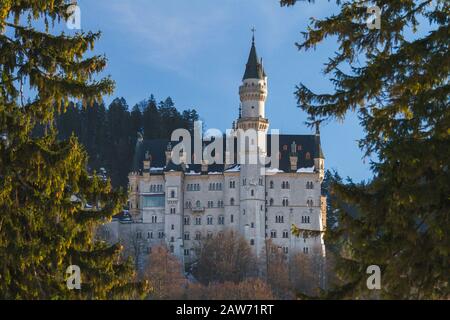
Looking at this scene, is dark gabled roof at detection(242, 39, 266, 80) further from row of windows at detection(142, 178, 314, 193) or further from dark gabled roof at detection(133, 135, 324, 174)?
row of windows at detection(142, 178, 314, 193)

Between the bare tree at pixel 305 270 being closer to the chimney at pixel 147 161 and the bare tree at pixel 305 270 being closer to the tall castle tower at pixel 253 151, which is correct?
the tall castle tower at pixel 253 151

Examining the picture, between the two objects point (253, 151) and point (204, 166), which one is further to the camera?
point (204, 166)

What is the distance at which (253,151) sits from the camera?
4555 inches

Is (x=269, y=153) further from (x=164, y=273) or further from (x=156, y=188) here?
(x=164, y=273)

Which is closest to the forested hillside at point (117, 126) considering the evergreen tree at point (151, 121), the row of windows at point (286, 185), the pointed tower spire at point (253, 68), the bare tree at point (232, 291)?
the evergreen tree at point (151, 121)

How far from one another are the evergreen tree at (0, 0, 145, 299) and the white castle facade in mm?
92988

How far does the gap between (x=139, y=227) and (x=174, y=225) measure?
424 centimetres

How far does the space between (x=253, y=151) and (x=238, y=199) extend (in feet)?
20.8

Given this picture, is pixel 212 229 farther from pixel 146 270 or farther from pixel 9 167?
pixel 9 167

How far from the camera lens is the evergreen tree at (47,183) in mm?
15125

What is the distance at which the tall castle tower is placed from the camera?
111062mm

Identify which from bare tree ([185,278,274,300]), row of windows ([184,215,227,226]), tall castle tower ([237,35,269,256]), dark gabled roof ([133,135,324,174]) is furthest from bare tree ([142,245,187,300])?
dark gabled roof ([133,135,324,174])

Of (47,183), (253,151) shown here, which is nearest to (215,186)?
(253,151)

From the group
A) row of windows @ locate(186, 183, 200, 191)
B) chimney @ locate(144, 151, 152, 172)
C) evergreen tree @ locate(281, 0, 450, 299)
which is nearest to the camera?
evergreen tree @ locate(281, 0, 450, 299)
